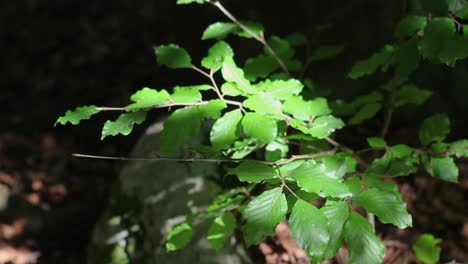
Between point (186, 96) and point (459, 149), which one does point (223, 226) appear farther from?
point (459, 149)

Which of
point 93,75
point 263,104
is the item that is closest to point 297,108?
point 263,104

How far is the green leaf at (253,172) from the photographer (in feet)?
4.18

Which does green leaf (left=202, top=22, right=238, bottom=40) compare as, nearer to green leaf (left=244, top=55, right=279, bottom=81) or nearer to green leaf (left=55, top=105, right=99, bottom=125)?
green leaf (left=244, top=55, right=279, bottom=81)

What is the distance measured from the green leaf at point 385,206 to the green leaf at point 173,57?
806mm

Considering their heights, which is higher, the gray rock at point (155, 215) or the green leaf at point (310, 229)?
the green leaf at point (310, 229)

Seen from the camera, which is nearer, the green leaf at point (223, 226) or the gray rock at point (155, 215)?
the green leaf at point (223, 226)

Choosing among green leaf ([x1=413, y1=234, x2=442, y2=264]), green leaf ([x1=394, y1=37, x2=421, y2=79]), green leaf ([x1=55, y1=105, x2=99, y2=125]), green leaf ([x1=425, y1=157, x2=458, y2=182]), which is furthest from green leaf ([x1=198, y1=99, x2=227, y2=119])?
green leaf ([x1=413, y1=234, x2=442, y2=264])

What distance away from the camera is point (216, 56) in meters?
1.75

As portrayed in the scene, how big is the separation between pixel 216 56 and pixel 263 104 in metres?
0.43

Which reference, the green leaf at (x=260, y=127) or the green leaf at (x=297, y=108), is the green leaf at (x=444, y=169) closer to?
the green leaf at (x=297, y=108)

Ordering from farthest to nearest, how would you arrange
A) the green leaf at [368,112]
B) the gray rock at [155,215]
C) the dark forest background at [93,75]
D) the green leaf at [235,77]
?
the dark forest background at [93,75], the gray rock at [155,215], the green leaf at [368,112], the green leaf at [235,77]

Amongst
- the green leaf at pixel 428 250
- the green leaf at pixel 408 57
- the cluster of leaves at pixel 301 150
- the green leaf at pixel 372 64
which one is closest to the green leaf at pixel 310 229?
the cluster of leaves at pixel 301 150

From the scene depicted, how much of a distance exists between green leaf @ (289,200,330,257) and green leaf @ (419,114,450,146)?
97 centimetres

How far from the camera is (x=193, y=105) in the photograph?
146 centimetres
